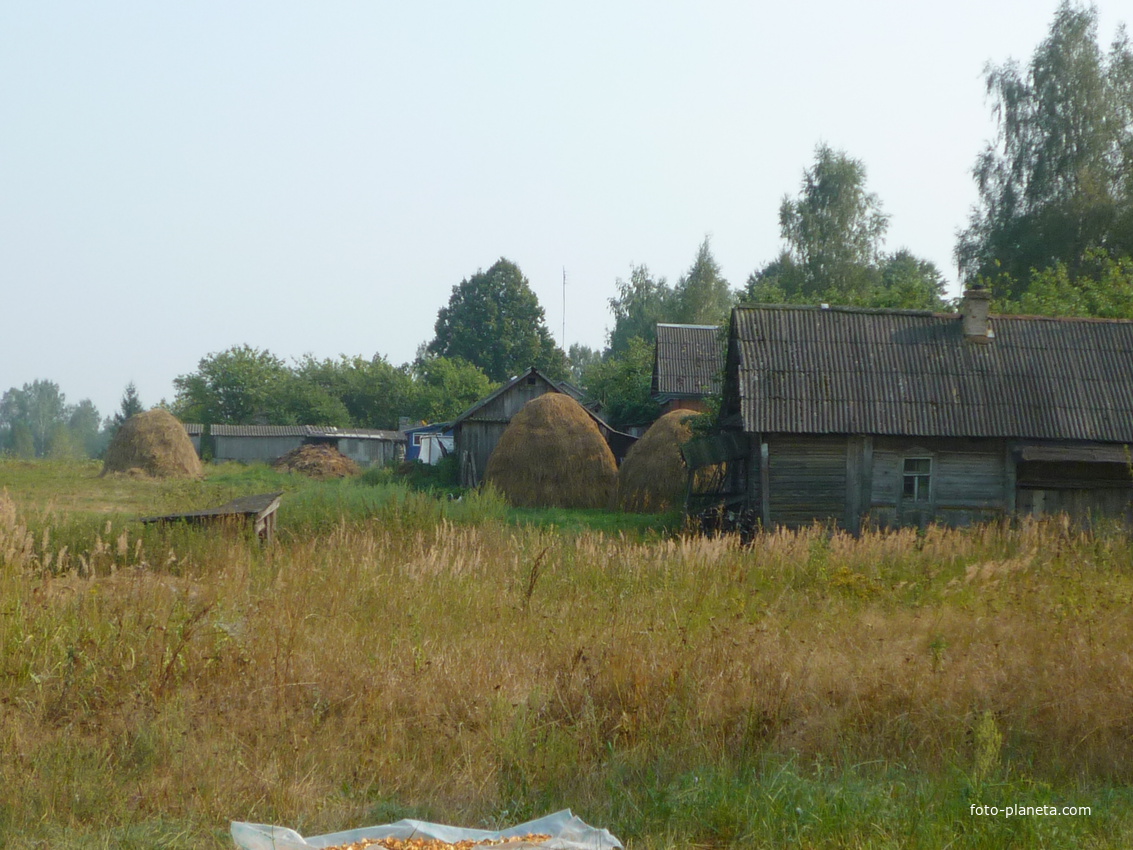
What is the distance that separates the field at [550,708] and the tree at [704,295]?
51451 mm

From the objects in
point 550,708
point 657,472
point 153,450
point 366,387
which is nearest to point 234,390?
point 366,387

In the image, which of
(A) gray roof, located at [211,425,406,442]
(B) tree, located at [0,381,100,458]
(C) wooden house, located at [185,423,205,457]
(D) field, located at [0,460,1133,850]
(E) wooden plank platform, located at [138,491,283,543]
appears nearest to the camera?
(D) field, located at [0,460,1133,850]

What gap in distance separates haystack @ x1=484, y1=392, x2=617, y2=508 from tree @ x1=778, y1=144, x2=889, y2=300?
18753 millimetres

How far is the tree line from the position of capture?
110 ft

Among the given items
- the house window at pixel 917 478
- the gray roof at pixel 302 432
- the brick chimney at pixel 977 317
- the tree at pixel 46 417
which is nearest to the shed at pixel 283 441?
the gray roof at pixel 302 432

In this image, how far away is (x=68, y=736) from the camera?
5.07 meters

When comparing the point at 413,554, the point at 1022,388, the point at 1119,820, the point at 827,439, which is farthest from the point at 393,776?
the point at 1022,388

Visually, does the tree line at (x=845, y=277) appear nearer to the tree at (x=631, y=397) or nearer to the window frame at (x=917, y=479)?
the tree at (x=631, y=397)

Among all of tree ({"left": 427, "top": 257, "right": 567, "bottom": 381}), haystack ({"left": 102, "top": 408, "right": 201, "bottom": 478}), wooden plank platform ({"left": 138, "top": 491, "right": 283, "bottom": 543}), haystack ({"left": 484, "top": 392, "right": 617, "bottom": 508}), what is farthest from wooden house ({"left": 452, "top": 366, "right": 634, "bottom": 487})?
tree ({"left": 427, "top": 257, "right": 567, "bottom": 381})

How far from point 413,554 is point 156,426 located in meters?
36.8

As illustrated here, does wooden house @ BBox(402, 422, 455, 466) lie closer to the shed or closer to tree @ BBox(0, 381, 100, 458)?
the shed

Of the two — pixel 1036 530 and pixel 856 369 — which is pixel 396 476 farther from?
pixel 1036 530

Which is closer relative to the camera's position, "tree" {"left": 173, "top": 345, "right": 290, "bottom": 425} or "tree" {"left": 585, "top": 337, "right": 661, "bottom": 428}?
"tree" {"left": 585, "top": 337, "right": 661, "bottom": 428}

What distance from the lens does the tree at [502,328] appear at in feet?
254
